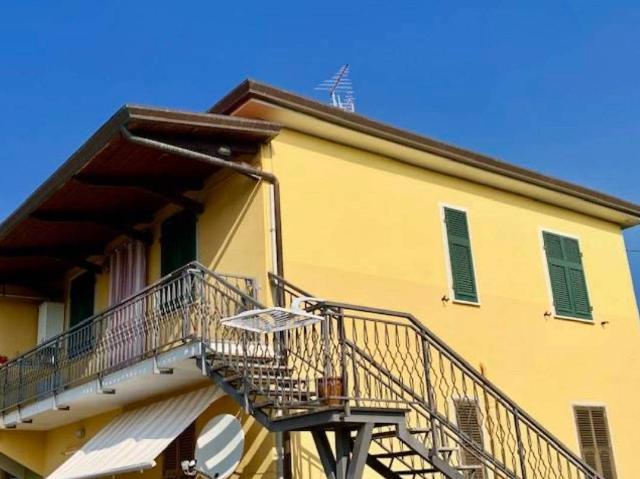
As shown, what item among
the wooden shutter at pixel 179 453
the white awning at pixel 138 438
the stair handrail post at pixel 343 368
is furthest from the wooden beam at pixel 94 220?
the stair handrail post at pixel 343 368

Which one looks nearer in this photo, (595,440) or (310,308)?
(310,308)

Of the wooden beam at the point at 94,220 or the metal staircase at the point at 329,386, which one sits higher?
the wooden beam at the point at 94,220

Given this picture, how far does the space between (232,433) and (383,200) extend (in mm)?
4819

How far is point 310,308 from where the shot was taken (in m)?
8.93

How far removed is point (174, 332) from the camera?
1134 cm

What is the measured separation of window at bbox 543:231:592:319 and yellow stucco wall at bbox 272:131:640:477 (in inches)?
9.5

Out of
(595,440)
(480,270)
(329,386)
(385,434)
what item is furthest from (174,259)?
(595,440)

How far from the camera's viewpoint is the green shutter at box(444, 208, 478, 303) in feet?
43.6

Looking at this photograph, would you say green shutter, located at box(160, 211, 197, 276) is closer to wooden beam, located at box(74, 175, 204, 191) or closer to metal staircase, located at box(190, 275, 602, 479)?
wooden beam, located at box(74, 175, 204, 191)

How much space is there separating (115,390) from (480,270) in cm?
642

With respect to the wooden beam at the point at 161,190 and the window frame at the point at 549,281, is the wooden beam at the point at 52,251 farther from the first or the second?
the window frame at the point at 549,281

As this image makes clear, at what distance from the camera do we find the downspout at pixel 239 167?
9.88 m

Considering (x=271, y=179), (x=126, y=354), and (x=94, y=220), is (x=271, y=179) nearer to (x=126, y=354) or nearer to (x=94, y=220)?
(x=126, y=354)

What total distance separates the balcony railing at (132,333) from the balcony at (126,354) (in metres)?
0.01
